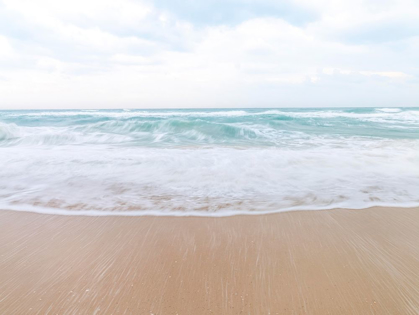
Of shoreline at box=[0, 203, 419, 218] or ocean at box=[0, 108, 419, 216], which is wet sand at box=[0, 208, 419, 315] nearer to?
shoreline at box=[0, 203, 419, 218]

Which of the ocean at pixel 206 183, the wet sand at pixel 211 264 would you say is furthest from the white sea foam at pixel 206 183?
the wet sand at pixel 211 264

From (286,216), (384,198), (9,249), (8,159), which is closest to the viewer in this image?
(9,249)

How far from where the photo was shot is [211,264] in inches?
84.7

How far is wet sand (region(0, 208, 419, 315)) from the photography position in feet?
5.68

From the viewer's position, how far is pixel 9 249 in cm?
240

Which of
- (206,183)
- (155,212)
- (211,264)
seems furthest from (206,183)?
(211,264)

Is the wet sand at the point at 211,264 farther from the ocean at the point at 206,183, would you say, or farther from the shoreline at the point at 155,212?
the ocean at the point at 206,183

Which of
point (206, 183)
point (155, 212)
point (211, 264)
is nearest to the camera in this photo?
point (211, 264)

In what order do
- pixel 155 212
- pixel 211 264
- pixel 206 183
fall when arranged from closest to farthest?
pixel 211 264
pixel 155 212
pixel 206 183

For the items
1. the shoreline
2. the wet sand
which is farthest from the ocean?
the wet sand

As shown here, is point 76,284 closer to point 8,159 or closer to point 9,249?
point 9,249

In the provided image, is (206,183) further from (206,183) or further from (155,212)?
(155,212)

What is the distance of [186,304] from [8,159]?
7.10 m

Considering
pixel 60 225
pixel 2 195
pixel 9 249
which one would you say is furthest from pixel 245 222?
pixel 2 195
